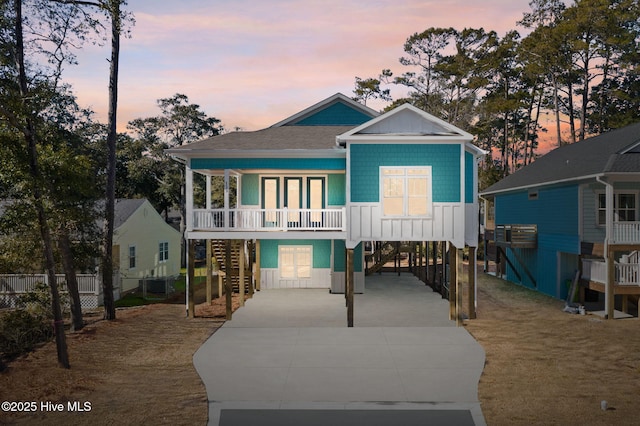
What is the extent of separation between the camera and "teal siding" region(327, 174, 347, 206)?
76.4 feet

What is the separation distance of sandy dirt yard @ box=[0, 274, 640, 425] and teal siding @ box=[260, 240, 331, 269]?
244 inches

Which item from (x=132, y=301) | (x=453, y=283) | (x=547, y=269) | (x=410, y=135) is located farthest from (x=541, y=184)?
(x=132, y=301)

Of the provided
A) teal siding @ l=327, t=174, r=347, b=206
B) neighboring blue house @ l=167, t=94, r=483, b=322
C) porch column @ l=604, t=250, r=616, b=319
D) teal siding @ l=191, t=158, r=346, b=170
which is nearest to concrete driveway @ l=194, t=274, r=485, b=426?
neighboring blue house @ l=167, t=94, r=483, b=322

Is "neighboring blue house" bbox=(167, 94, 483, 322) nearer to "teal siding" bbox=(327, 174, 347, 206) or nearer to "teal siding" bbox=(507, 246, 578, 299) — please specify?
"teal siding" bbox=(327, 174, 347, 206)

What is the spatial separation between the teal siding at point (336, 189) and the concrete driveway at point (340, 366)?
4783 mm

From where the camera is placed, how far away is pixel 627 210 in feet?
70.2

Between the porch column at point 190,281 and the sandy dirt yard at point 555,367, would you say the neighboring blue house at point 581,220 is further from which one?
the porch column at point 190,281

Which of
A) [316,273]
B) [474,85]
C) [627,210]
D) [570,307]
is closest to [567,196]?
[627,210]

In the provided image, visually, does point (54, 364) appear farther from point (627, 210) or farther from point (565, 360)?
point (627, 210)

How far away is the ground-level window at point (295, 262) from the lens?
2452 cm

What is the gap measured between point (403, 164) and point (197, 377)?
9.87m

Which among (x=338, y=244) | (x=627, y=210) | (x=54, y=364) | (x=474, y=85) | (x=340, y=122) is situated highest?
(x=474, y=85)

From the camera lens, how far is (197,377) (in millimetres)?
11883

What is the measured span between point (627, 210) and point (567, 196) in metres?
2.37
